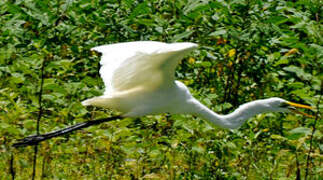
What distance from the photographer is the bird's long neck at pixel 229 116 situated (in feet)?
15.3

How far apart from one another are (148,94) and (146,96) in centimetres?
2

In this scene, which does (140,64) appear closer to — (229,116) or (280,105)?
(229,116)

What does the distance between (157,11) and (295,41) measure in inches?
70.6

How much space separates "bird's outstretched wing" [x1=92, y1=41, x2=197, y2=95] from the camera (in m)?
3.84

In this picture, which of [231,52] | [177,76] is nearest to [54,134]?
[177,76]

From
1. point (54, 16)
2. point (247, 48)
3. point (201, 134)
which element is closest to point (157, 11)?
point (247, 48)

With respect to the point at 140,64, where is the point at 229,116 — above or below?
below

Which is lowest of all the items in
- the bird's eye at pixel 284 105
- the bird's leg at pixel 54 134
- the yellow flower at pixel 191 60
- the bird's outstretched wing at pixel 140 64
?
the bird's leg at pixel 54 134

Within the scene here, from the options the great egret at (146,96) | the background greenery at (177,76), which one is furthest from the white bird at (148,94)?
the background greenery at (177,76)

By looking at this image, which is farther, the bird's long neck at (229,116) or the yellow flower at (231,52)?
the yellow flower at (231,52)

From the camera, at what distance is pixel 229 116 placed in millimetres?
4730

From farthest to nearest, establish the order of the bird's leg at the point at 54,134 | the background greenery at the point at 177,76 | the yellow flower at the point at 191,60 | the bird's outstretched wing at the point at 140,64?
the yellow flower at the point at 191,60 → the bird's leg at the point at 54,134 → the background greenery at the point at 177,76 → the bird's outstretched wing at the point at 140,64

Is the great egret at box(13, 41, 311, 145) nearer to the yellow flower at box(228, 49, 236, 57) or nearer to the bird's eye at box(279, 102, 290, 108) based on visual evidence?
the bird's eye at box(279, 102, 290, 108)

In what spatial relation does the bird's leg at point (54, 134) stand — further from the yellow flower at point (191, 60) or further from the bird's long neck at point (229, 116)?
the yellow flower at point (191, 60)
